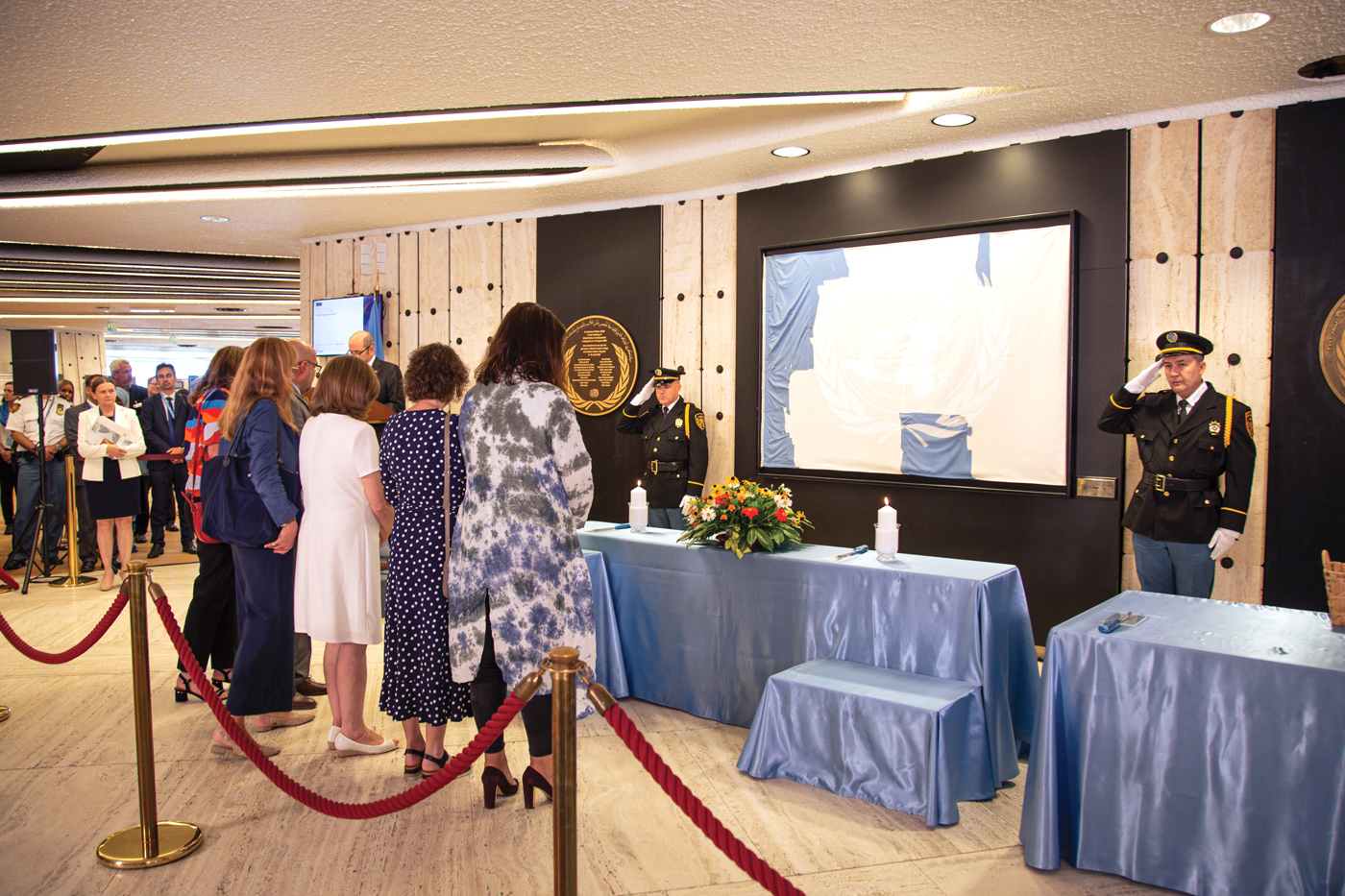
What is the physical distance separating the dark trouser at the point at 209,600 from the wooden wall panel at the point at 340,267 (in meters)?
5.03

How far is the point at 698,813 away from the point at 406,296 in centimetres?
705

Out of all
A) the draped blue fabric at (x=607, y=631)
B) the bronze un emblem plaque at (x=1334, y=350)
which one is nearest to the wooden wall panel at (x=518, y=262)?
the draped blue fabric at (x=607, y=631)

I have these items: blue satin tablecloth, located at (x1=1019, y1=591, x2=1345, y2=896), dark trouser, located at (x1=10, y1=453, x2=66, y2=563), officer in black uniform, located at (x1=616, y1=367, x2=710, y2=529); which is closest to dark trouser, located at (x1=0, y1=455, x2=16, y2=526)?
dark trouser, located at (x1=10, y1=453, x2=66, y2=563)

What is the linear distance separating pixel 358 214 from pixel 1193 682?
23.1 ft

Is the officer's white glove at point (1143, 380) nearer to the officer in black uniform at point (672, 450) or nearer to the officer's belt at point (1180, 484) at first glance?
the officer's belt at point (1180, 484)

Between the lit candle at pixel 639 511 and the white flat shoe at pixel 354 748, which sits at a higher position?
the lit candle at pixel 639 511

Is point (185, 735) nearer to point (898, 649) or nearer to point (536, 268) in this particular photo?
point (898, 649)

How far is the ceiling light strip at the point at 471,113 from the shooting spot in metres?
4.67

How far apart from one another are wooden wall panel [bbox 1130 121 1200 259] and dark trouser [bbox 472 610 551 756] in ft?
12.9

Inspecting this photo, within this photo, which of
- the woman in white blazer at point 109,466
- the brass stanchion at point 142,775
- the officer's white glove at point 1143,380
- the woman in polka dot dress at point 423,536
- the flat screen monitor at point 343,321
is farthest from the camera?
the flat screen monitor at point 343,321

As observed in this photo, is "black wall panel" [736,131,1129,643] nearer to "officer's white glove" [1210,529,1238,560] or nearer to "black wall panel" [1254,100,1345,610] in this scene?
"black wall panel" [1254,100,1345,610]

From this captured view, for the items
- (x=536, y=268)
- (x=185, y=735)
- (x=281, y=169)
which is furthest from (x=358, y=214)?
(x=185, y=735)

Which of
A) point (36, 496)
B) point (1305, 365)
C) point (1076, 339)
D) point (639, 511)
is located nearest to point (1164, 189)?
point (1076, 339)

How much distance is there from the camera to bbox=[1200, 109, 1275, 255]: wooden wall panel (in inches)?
170
